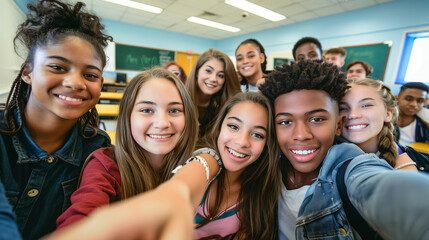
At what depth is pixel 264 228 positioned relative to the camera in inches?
47.3

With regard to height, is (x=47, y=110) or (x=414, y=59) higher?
(x=414, y=59)

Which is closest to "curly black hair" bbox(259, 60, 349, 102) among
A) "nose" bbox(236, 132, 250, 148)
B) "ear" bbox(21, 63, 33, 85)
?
"nose" bbox(236, 132, 250, 148)

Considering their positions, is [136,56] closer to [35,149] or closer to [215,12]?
[215,12]

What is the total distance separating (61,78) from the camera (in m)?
0.94

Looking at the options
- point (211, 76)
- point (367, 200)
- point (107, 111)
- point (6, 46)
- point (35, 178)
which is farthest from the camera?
point (6, 46)

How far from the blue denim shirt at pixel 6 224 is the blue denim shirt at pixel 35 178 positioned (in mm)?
539

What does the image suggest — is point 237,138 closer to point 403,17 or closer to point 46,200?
point 46,200

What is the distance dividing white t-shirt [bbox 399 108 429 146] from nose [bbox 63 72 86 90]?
441 cm

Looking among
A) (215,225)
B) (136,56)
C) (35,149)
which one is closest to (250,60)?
(215,225)

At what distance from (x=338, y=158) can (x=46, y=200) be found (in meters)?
1.51

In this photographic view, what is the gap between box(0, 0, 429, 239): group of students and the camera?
887mm

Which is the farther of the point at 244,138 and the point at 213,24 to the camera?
the point at 213,24

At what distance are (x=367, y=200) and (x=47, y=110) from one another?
4.84 feet

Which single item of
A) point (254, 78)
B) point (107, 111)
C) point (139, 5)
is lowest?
point (107, 111)
